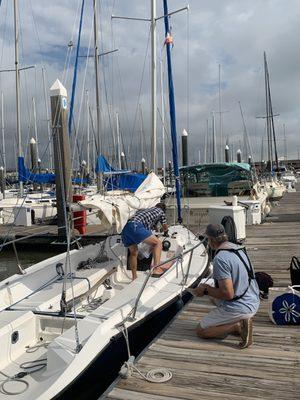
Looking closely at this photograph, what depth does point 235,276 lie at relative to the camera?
13.9 ft

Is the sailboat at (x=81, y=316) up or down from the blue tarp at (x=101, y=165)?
down

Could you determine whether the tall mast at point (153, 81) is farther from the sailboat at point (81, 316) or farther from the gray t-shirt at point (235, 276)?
the gray t-shirt at point (235, 276)

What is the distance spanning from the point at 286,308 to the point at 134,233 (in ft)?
7.88

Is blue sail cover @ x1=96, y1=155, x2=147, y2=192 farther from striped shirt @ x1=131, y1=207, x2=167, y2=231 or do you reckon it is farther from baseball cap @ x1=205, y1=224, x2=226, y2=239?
baseball cap @ x1=205, y1=224, x2=226, y2=239

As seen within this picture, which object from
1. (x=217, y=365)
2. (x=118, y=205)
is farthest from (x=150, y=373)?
(x=118, y=205)

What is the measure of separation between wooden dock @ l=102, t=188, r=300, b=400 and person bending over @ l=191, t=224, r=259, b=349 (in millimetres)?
205

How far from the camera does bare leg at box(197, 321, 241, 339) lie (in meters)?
4.46

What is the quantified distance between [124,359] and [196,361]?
83 centimetres

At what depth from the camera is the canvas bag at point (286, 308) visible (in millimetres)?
4898

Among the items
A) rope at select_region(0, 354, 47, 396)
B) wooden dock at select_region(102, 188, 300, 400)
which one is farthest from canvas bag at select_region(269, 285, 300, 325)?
rope at select_region(0, 354, 47, 396)

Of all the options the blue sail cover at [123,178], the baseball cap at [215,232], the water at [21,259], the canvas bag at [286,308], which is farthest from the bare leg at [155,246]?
the blue sail cover at [123,178]

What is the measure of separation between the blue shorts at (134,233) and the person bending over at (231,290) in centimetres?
191

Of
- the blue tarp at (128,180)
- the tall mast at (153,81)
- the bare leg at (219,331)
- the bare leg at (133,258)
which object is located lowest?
the bare leg at (219,331)

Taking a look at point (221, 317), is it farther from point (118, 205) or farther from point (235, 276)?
point (118, 205)
